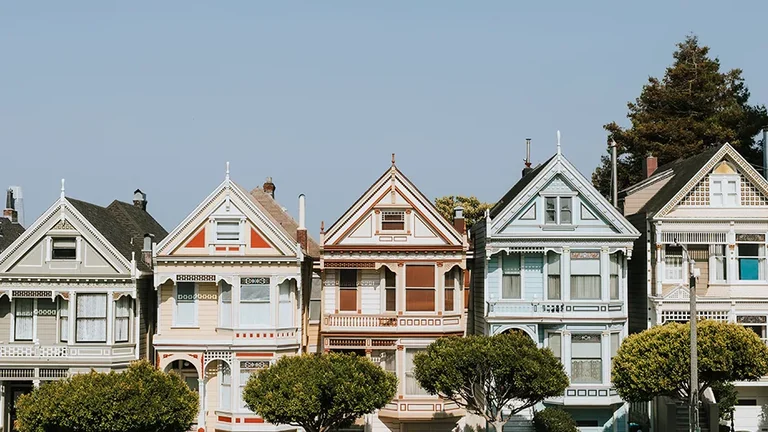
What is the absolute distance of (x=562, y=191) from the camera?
1591 inches

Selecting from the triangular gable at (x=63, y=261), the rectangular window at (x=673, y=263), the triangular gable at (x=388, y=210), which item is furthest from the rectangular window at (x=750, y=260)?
the triangular gable at (x=63, y=261)

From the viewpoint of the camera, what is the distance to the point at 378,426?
41.6 metres

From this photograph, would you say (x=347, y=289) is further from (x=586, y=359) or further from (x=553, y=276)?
(x=586, y=359)

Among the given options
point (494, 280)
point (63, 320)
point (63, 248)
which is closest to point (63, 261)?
point (63, 248)

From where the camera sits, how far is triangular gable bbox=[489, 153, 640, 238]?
4012cm

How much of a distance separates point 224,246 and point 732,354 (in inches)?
812

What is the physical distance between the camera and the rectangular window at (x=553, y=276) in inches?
1594

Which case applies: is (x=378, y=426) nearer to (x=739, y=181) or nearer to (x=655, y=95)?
(x=739, y=181)

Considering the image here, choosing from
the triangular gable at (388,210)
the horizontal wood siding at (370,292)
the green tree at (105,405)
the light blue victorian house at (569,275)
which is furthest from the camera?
the horizontal wood siding at (370,292)

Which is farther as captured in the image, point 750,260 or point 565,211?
point 750,260

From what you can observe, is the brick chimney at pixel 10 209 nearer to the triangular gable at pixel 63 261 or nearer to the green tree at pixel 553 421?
the triangular gable at pixel 63 261

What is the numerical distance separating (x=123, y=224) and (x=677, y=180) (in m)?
25.5

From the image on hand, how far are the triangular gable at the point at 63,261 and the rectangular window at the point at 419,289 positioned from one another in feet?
38.6

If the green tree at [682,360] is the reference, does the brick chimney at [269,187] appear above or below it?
above
